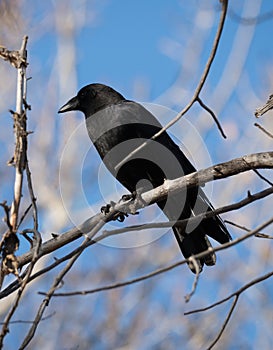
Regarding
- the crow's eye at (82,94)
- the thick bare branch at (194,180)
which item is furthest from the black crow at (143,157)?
the thick bare branch at (194,180)

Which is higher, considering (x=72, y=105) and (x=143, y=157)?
(x=72, y=105)

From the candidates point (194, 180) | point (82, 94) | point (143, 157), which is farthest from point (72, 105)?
point (194, 180)

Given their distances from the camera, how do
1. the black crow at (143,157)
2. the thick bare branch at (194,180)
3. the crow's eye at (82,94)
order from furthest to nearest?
the crow's eye at (82,94) < the black crow at (143,157) < the thick bare branch at (194,180)

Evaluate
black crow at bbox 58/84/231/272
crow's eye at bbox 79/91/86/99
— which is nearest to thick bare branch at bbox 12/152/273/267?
black crow at bbox 58/84/231/272

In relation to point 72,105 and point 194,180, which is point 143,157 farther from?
point 194,180

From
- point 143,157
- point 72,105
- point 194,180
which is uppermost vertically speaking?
point 72,105

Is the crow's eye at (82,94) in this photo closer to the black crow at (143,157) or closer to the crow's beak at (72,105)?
the crow's beak at (72,105)

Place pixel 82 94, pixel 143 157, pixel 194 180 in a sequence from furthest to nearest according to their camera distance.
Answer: pixel 82 94, pixel 143 157, pixel 194 180

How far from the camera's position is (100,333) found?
329 inches

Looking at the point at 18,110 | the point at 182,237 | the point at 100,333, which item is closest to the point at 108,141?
the point at 182,237

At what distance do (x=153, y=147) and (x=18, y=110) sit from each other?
7.73ft

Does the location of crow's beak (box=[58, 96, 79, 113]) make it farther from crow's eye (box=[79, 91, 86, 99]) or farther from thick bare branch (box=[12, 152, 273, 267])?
thick bare branch (box=[12, 152, 273, 267])

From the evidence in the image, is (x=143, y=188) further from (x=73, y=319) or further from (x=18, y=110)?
(x=73, y=319)

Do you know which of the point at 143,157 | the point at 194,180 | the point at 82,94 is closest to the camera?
the point at 194,180
